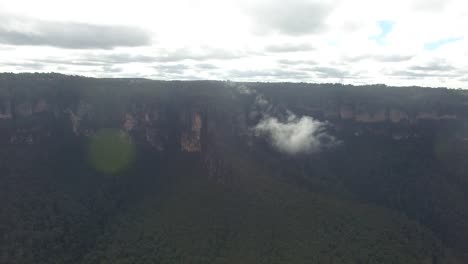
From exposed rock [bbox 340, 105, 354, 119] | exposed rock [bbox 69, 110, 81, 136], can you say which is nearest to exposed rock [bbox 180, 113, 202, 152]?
exposed rock [bbox 69, 110, 81, 136]

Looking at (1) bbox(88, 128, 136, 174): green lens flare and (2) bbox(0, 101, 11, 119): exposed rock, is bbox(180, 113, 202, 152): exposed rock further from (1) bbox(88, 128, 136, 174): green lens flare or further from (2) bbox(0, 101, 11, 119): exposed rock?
(2) bbox(0, 101, 11, 119): exposed rock

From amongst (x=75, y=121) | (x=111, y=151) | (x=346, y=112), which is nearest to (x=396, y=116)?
(x=346, y=112)

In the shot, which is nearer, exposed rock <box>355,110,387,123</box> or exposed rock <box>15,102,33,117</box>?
exposed rock <box>15,102,33,117</box>

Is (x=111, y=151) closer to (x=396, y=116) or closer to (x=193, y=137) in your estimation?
(x=193, y=137)

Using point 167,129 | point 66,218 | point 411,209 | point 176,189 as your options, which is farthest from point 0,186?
point 411,209

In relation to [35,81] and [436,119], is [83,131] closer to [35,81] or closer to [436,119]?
[35,81]
